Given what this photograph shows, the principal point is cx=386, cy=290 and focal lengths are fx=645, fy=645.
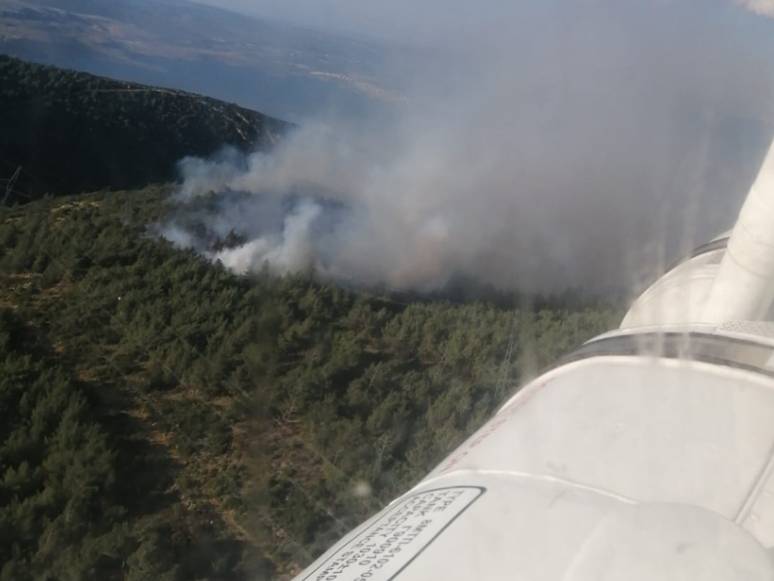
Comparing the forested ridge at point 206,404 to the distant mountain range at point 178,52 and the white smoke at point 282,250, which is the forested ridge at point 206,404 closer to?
the white smoke at point 282,250

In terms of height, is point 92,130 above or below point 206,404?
above

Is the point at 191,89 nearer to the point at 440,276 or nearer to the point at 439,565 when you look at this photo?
the point at 440,276

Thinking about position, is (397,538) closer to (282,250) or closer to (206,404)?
(206,404)

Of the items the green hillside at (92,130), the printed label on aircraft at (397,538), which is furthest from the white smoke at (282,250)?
the printed label on aircraft at (397,538)

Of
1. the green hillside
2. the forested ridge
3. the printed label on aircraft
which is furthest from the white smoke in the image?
the printed label on aircraft

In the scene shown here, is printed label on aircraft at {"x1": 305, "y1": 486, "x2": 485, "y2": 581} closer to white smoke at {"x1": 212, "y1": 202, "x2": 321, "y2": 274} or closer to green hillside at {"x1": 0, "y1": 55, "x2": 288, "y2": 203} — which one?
white smoke at {"x1": 212, "y1": 202, "x2": 321, "y2": 274}

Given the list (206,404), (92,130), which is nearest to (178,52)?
(92,130)

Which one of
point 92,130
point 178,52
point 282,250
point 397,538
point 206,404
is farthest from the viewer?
point 178,52

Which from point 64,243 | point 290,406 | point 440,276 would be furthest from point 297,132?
point 290,406
